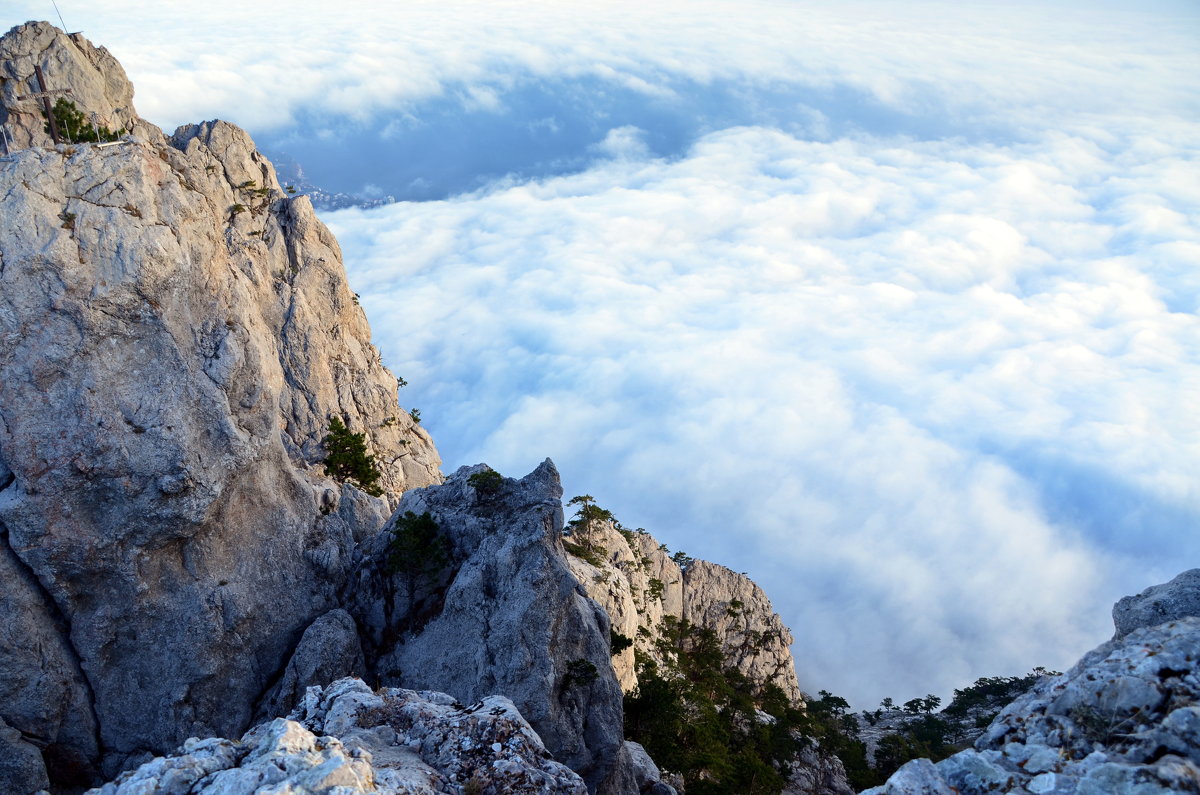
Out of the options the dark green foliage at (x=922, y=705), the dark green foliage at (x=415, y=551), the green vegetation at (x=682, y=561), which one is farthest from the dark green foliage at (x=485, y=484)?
the dark green foliage at (x=922, y=705)

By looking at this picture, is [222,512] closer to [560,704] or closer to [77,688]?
[77,688]

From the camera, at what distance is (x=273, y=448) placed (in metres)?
42.3

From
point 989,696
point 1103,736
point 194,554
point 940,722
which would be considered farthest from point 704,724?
point 989,696

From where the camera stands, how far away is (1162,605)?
75.1ft

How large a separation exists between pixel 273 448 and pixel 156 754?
14.7 metres

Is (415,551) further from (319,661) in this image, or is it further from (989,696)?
(989,696)

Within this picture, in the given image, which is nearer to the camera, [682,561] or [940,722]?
[940,722]

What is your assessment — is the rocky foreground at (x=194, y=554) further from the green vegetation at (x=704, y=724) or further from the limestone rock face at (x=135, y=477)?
the green vegetation at (x=704, y=724)

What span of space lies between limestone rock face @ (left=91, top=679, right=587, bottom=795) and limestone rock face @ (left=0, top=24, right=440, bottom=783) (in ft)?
47.4

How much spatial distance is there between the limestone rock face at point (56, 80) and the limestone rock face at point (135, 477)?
95.9 feet

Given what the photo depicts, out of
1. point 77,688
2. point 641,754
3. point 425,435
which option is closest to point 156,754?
point 77,688

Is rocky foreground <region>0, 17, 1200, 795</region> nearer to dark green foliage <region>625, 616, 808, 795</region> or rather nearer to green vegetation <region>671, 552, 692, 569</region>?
dark green foliage <region>625, 616, 808, 795</region>

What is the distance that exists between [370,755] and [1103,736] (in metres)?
16.8

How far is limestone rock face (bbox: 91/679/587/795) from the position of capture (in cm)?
1847
